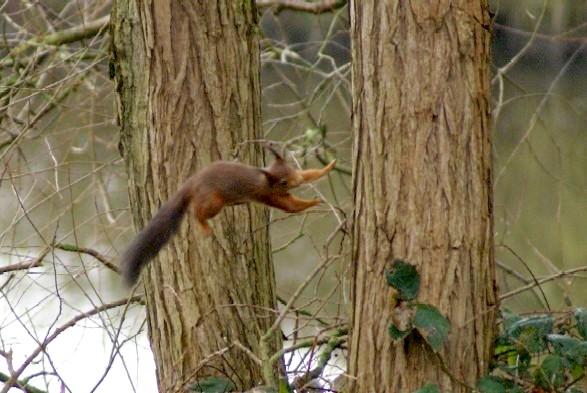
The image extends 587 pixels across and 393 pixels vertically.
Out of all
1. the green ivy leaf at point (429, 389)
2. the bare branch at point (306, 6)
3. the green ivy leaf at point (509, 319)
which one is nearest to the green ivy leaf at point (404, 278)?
the green ivy leaf at point (429, 389)

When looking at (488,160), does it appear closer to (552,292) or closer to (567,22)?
(552,292)

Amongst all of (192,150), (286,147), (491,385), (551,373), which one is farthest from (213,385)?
(286,147)

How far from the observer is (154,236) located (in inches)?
69.9

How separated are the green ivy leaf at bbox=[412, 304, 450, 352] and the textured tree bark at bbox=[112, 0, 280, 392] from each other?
2.40ft

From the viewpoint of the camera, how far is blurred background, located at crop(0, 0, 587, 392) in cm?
361

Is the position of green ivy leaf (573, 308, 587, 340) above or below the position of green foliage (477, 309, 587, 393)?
above

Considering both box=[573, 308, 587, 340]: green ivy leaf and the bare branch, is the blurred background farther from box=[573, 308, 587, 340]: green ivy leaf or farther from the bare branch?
box=[573, 308, 587, 340]: green ivy leaf

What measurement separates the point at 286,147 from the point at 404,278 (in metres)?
1.34

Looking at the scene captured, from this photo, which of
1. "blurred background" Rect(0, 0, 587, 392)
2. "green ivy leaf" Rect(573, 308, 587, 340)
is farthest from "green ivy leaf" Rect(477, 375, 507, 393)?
"blurred background" Rect(0, 0, 587, 392)

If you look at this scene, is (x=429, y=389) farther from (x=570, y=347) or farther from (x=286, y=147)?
(x=286, y=147)

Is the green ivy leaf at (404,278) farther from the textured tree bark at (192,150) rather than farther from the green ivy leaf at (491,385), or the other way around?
the textured tree bark at (192,150)

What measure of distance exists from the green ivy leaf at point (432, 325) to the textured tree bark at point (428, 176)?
0.19ft

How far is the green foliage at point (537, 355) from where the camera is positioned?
1987mm

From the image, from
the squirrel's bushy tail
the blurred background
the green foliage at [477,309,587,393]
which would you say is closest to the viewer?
the squirrel's bushy tail
